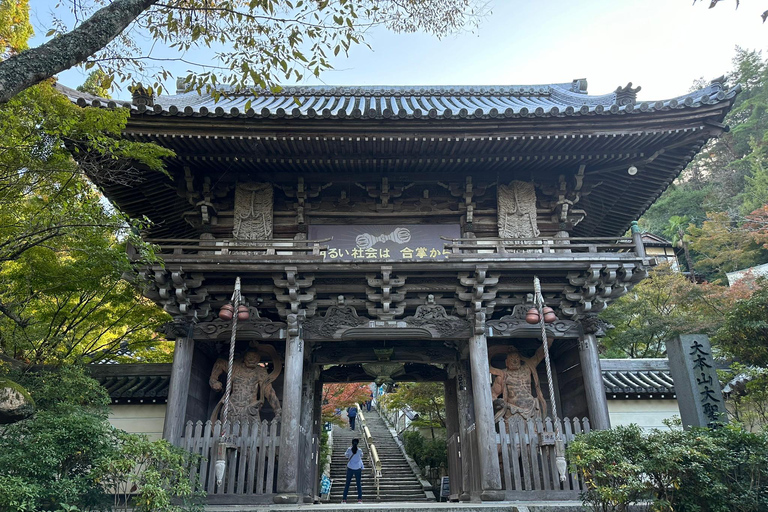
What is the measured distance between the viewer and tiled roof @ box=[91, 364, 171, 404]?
419 inches

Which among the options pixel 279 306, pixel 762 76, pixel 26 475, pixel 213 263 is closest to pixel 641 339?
pixel 279 306

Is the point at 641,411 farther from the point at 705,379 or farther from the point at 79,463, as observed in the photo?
the point at 79,463

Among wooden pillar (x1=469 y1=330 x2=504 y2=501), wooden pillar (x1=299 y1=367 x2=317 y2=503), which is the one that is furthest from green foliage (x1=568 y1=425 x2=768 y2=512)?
wooden pillar (x1=299 y1=367 x2=317 y2=503)

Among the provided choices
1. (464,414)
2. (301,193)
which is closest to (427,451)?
(464,414)

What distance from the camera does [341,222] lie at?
35.1 feet


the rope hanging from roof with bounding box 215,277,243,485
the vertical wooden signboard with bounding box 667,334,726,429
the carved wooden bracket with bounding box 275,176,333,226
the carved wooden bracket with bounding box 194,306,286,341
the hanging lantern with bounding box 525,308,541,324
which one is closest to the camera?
the vertical wooden signboard with bounding box 667,334,726,429

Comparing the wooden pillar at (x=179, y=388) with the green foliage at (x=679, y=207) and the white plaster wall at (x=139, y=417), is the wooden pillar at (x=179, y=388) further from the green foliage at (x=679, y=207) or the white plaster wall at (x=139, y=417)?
the green foliage at (x=679, y=207)

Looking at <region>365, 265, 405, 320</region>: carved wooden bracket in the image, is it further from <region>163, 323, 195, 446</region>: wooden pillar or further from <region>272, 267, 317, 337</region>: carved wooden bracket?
<region>163, 323, 195, 446</region>: wooden pillar

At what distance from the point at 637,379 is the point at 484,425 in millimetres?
5041

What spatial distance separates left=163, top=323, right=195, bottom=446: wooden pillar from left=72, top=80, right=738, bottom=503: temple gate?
4cm

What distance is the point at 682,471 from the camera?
613 cm

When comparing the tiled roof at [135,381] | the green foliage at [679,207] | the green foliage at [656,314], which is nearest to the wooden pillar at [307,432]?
the tiled roof at [135,381]

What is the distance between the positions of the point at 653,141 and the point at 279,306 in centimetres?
762

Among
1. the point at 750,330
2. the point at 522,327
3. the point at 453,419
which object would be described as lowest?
the point at 453,419
